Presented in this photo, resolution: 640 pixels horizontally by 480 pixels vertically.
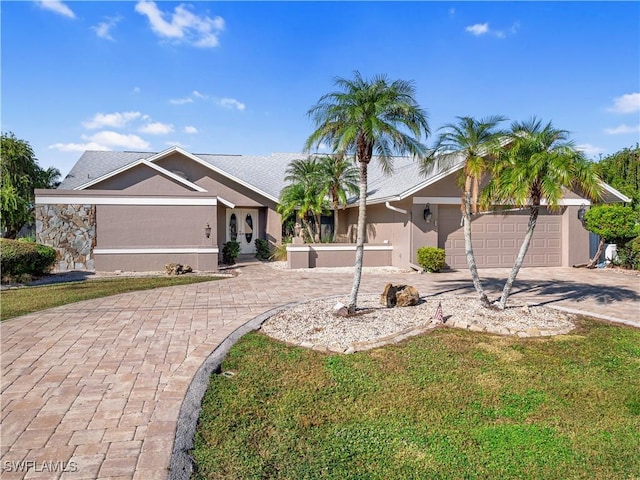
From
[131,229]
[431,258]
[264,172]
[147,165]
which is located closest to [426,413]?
[431,258]

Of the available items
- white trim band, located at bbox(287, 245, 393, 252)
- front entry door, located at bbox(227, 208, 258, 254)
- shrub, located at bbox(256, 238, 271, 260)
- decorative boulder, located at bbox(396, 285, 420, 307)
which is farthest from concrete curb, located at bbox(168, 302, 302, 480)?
front entry door, located at bbox(227, 208, 258, 254)

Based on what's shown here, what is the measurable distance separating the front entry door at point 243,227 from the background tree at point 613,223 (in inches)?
588

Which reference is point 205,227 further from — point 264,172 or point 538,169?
point 538,169

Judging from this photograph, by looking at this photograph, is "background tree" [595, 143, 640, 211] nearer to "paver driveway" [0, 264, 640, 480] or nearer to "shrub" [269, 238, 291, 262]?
"paver driveway" [0, 264, 640, 480]

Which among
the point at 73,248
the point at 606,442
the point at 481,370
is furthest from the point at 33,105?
the point at 606,442

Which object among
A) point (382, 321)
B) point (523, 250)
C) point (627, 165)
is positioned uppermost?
point (627, 165)

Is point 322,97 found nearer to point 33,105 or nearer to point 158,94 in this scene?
point 33,105

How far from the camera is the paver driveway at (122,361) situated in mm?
3268

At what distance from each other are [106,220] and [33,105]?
503cm

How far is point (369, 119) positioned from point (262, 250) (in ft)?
44.3

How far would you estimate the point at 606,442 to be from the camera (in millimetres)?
3500

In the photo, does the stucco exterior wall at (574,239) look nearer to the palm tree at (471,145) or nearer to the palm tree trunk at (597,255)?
the palm tree trunk at (597,255)

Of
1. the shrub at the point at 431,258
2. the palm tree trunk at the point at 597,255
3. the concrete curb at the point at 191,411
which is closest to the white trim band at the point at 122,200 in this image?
the shrub at the point at 431,258

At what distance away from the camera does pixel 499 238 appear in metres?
15.7
